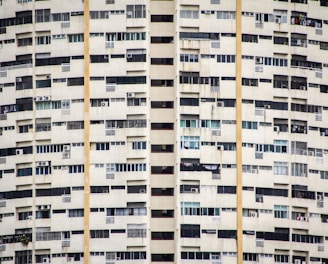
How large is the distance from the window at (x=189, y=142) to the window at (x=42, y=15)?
15233 mm

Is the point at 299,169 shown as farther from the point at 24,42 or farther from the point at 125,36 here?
the point at 24,42

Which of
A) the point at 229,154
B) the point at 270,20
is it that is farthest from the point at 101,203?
the point at 270,20

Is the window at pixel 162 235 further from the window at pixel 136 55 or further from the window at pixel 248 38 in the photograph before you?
the window at pixel 248 38

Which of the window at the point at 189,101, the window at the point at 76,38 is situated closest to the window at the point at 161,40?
the window at the point at 189,101

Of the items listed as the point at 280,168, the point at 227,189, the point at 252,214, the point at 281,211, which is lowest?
the point at 252,214

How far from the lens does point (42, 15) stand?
117250 millimetres

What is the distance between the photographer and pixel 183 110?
114500 millimetres

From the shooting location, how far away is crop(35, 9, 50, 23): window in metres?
117

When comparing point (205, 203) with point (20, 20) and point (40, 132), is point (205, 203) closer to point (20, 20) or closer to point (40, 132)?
point (40, 132)

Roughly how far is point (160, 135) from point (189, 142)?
2.72m

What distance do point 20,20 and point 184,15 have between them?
13.8 m

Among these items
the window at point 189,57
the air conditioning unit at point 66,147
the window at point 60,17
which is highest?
the window at point 60,17

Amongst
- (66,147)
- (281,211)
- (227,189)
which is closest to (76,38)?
(66,147)

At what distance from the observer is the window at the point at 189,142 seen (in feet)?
375
